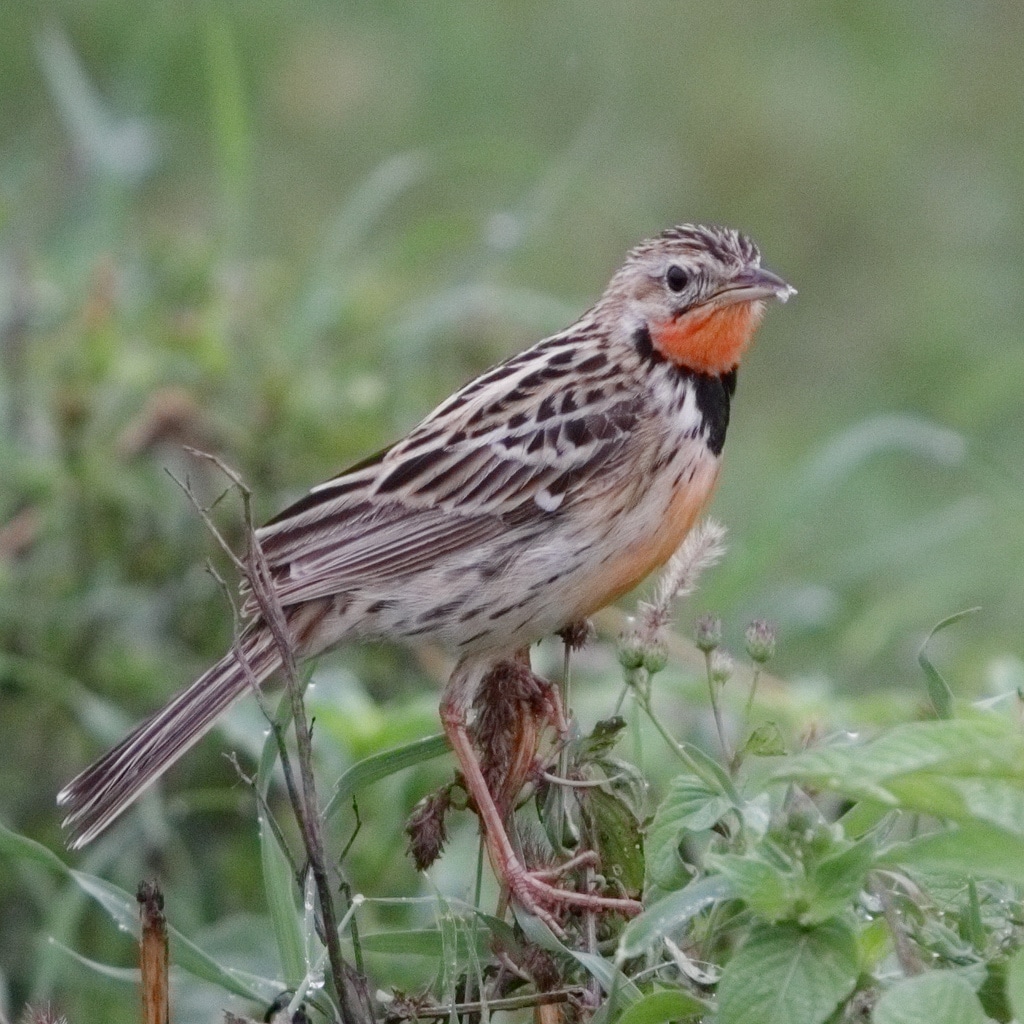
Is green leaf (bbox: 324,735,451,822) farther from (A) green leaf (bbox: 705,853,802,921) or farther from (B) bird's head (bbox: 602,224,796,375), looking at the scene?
(B) bird's head (bbox: 602,224,796,375)

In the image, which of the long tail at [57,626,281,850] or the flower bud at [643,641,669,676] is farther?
the long tail at [57,626,281,850]

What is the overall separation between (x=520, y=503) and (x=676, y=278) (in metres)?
0.75

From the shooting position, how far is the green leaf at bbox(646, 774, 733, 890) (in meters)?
3.27

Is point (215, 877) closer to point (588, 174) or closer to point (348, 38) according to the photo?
point (588, 174)

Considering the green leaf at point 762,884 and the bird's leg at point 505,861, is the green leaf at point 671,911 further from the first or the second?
the bird's leg at point 505,861

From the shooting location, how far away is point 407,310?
8.03 metres

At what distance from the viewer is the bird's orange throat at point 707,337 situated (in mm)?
5539

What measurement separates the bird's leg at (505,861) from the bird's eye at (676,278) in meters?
1.35

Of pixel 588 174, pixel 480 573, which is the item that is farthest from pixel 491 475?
pixel 588 174

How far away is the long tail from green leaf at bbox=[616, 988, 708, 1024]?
197 cm

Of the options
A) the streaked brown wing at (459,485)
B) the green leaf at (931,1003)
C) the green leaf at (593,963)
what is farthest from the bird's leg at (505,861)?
the green leaf at (931,1003)

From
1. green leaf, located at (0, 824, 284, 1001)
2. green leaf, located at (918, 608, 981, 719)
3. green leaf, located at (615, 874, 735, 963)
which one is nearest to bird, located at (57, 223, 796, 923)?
green leaf, located at (0, 824, 284, 1001)

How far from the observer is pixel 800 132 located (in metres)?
13.0

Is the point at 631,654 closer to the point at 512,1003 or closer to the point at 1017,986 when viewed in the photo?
the point at 512,1003
